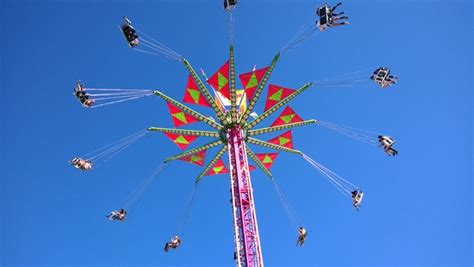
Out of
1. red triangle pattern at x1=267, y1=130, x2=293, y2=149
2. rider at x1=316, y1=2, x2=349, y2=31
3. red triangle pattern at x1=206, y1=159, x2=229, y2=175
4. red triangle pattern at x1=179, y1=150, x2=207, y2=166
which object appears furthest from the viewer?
red triangle pattern at x1=206, y1=159, x2=229, y2=175

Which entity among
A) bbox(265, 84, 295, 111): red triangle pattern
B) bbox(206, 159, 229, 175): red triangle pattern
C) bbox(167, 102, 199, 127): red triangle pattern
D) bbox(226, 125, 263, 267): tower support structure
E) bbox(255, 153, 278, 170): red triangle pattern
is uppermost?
bbox(265, 84, 295, 111): red triangle pattern

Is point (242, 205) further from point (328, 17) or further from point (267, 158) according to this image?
point (328, 17)

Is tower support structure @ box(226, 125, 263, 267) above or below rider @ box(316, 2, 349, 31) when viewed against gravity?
below

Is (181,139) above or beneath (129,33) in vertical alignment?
beneath

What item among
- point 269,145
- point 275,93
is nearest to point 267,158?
point 269,145

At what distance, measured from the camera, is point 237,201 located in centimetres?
1430

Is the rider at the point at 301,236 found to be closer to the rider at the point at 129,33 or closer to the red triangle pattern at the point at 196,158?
the red triangle pattern at the point at 196,158

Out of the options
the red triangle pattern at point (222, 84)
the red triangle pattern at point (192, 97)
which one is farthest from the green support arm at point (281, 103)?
the red triangle pattern at point (192, 97)

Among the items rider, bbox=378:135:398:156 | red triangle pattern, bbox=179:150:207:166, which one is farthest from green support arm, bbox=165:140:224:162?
rider, bbox=378:135:398:156

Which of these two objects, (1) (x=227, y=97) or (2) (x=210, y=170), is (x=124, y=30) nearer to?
(1) (x=227, y=97)

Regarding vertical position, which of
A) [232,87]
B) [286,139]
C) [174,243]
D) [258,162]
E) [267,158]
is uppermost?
[232,87]

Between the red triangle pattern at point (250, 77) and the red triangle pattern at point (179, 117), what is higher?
the red triangle pattern at point (250, 77)

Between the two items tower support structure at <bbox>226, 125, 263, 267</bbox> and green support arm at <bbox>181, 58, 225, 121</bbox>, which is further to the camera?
green support arm at <bbox>181, 58, 225, 121</bbox>

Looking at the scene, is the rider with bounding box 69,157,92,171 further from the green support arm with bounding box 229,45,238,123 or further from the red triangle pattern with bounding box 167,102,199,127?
the green support arm with bounding box 229,45,238,123
